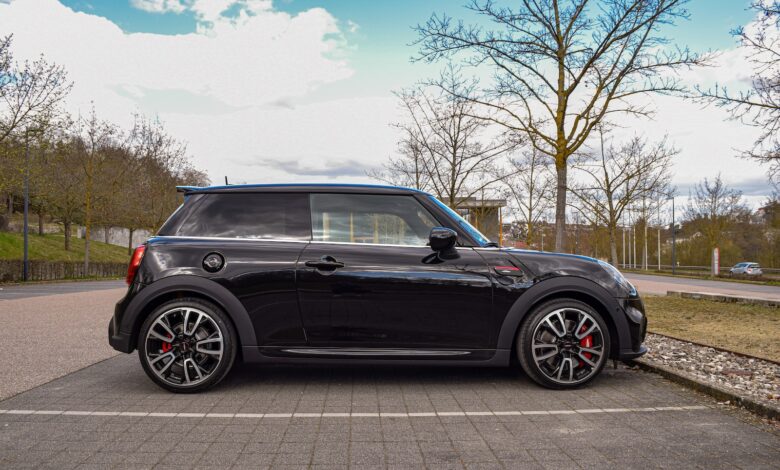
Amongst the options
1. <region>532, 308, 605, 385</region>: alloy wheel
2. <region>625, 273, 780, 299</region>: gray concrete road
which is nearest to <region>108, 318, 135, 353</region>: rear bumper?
<region>532, 308, 605, 385</region>: alloy wheel

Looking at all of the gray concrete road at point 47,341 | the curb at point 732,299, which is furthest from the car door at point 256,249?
the curb at point 732,299

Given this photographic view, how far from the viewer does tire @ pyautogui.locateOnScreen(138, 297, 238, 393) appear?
434cm

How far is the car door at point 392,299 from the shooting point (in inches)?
169

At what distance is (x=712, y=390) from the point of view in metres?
4.29

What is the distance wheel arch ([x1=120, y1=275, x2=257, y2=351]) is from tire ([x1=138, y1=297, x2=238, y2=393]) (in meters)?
0.08

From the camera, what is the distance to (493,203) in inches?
1363

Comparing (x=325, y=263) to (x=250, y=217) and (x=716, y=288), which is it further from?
(x=716, y=288)

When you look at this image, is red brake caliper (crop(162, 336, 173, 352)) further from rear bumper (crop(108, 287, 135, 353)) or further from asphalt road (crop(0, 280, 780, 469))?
asphalt road (crop(0, 280, 780, 469))

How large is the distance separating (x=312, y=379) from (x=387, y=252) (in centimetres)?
137

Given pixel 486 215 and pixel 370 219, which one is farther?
pixel 486 215

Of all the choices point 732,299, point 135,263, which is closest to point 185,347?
point 135,263

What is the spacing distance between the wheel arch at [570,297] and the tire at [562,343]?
0.08 meters

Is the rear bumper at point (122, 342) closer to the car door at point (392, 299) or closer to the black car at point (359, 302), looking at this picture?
the black car at point (359, 302)

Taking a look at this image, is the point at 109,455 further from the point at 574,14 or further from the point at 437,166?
the point at 437,166
